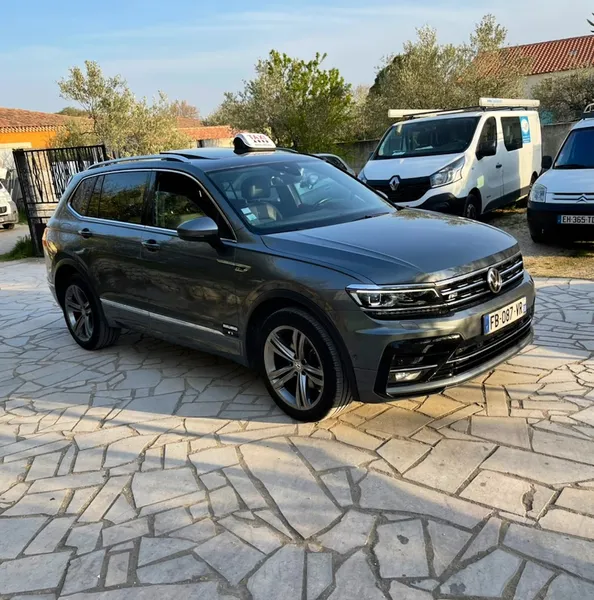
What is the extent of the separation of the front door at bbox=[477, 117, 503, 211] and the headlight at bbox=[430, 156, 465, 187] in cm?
65

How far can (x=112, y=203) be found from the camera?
5371mm

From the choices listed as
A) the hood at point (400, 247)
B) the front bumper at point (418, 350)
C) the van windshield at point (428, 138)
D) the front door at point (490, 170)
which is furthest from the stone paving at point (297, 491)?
the van windshield at point (428, 138)

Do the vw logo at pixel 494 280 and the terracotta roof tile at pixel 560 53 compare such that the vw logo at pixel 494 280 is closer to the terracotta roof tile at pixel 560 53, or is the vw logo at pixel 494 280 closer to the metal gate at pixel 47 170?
the metal gate at pixel 47 170

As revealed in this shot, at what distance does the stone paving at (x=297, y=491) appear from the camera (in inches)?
102

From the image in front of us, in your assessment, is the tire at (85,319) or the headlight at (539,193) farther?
the headlight at (539,193)

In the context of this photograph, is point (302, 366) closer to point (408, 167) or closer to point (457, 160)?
point (408, 167)

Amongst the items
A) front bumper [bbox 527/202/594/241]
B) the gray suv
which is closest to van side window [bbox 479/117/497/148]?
front bumper [bbox 527/202/594/241]

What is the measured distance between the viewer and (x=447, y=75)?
19.8 meters

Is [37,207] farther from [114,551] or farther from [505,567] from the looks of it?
[505,567]

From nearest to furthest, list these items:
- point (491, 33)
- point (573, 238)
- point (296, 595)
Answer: point (296, 595)
point (573, 238)
point (491, 33)

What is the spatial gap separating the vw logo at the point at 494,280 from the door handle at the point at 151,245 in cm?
249

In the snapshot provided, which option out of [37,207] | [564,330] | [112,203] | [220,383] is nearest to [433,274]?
[220,383]

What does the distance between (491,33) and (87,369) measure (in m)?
20.2

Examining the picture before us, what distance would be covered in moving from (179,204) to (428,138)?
266 inches
